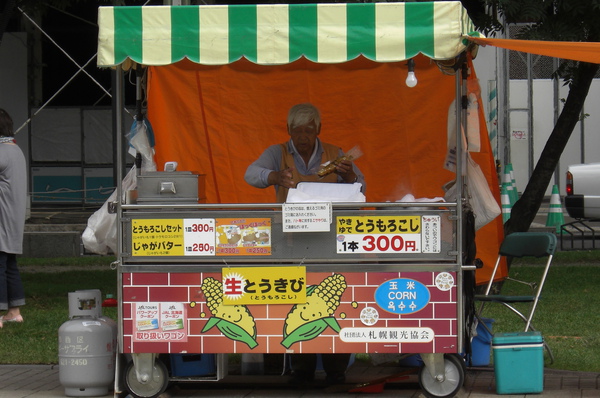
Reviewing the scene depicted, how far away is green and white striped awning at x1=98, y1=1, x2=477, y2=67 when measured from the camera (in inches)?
226

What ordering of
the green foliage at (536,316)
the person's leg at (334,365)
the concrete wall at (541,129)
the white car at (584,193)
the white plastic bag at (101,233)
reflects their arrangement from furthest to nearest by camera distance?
the concrete wall at (541,129) < the white car at (584,193) < the green foliage at (536,316) < the white plastic bag at (101,233) < the person's leg at (334,365)

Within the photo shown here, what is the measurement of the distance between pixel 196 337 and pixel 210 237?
63 cm

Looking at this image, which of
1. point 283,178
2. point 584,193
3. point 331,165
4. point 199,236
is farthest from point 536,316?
point 584,193

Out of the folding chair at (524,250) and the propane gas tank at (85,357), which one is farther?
the folding chair at (524,250)

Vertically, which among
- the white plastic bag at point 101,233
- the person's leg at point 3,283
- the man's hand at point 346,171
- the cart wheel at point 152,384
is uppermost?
the man's hand at point 346,171

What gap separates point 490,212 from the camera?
6867mm

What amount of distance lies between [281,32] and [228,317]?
178 cm

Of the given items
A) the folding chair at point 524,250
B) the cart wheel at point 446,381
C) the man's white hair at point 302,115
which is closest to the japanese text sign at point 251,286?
the cart wheel at point 446,381

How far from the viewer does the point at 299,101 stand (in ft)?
27.6

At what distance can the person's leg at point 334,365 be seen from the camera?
661 centimetres

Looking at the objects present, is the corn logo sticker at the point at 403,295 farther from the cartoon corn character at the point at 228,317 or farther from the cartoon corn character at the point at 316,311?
the cartoon corn character at the point at 228,317

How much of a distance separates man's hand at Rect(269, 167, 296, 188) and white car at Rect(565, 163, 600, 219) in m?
9.35

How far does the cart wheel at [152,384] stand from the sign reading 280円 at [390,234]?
1.40 meters

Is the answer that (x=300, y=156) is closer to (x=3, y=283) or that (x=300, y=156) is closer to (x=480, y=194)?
(x=480, y=194)
